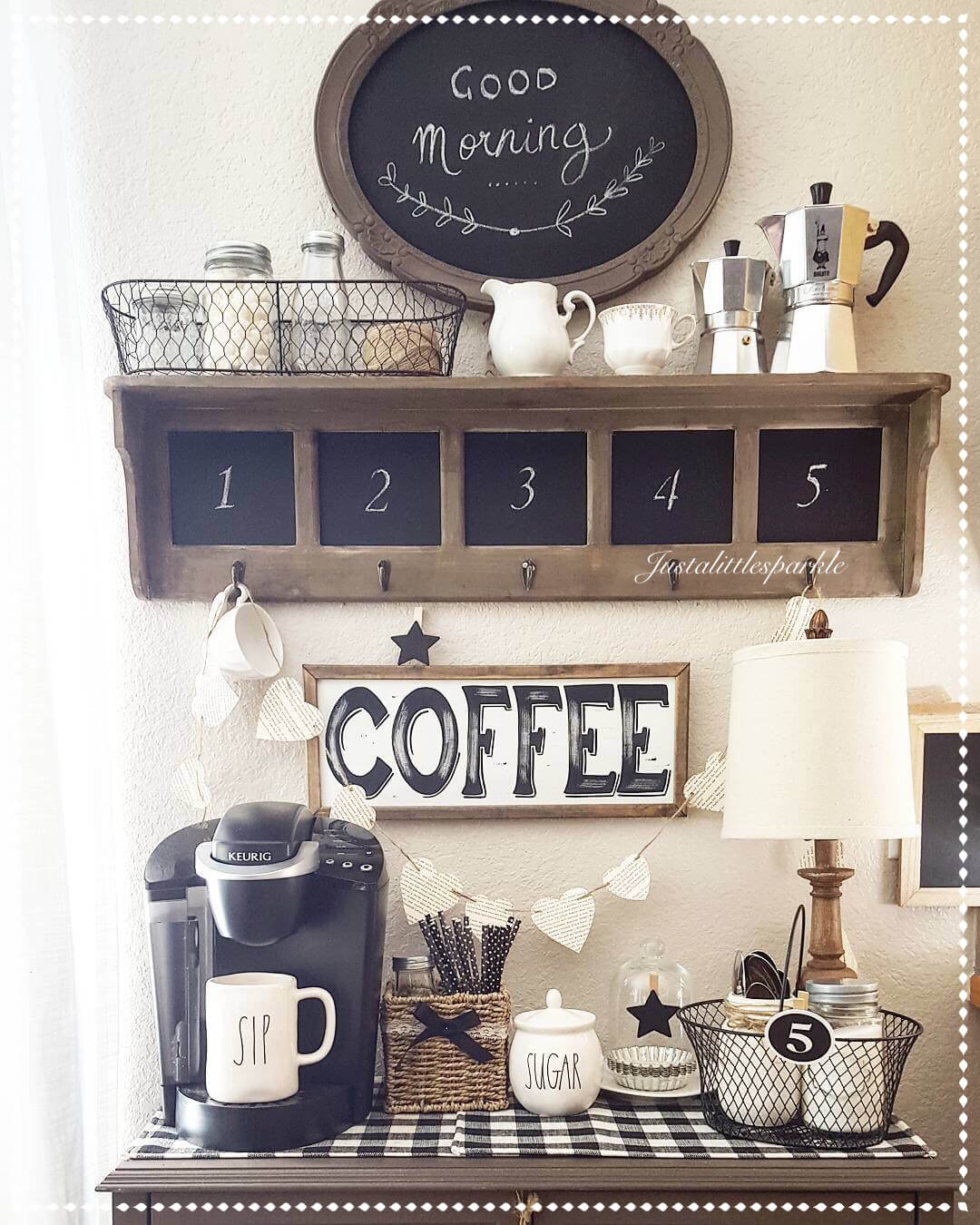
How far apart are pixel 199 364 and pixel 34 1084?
94 centimetres

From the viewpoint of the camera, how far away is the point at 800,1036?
1243 millimetres

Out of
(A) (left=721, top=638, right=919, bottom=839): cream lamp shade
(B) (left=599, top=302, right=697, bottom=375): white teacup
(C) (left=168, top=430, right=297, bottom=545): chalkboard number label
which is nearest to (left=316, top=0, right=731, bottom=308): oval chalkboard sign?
(B) (left=599, top=302, right=697, bottom=375): white teacup

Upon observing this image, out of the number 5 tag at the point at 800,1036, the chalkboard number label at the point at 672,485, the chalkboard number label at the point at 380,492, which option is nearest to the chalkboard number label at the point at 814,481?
the chalkboard number label at the point at 672,485

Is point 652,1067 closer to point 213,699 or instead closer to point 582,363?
point 213,699

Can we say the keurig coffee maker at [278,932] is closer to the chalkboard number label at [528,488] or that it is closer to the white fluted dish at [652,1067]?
the white fluted dish at [652,1067]

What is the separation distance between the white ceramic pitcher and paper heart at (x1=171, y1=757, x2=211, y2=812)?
71 centimetres

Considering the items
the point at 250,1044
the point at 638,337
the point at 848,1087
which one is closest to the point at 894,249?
the point at 638,337

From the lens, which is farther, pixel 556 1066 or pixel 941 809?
pixel 941 809

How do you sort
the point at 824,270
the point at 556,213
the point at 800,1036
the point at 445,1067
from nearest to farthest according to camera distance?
the point at 800,1036, the point at 445,1067, the point at 824,270, the point at 556,213

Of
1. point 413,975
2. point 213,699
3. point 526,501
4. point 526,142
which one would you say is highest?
point 526,142

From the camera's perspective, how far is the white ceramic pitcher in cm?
145

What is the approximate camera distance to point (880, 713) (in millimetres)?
1314

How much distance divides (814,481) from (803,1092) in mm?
812

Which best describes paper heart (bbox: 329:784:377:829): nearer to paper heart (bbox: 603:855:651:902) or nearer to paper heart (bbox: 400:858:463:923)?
paper heart (bbox: 400:858:463:923)
